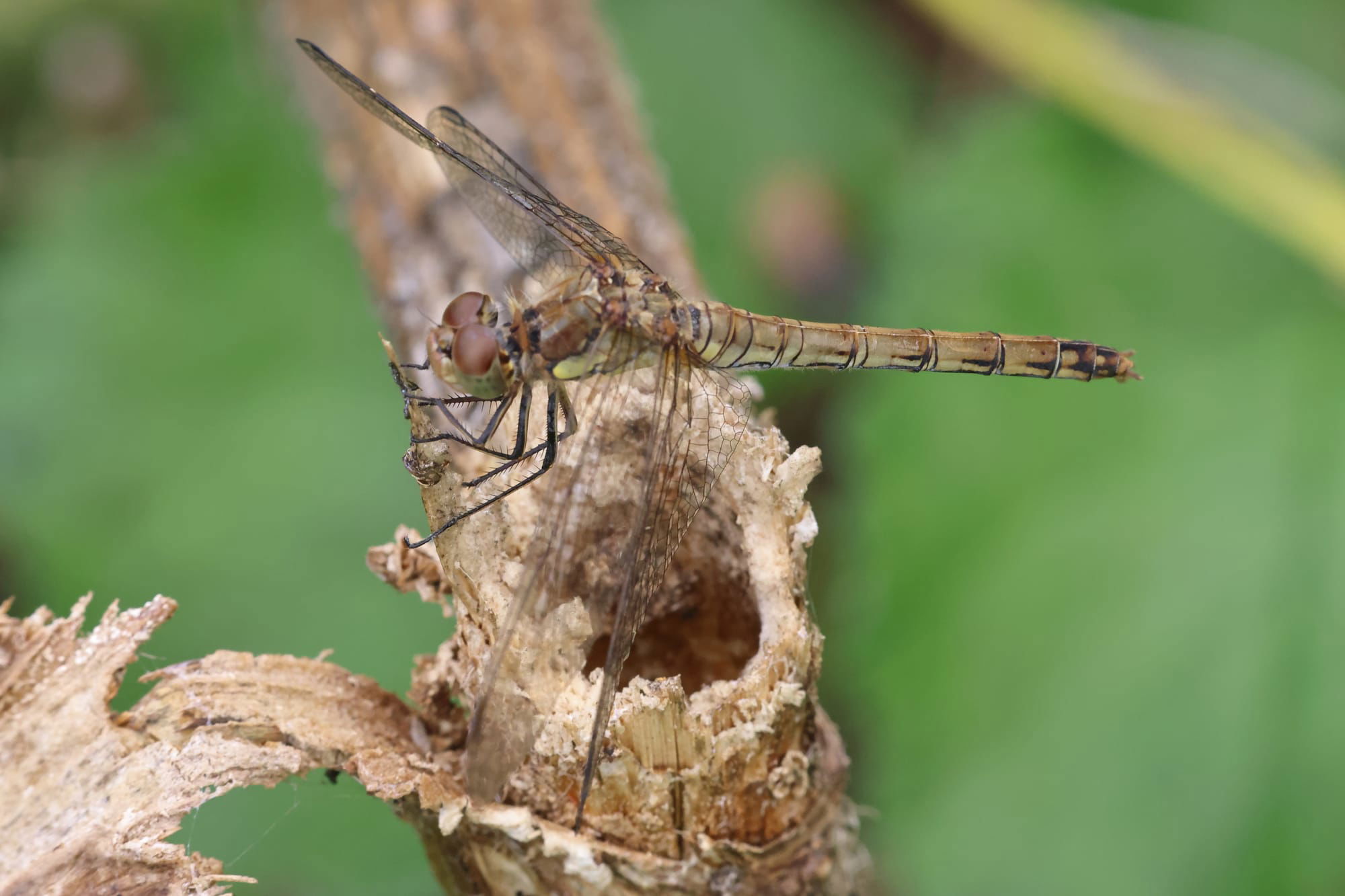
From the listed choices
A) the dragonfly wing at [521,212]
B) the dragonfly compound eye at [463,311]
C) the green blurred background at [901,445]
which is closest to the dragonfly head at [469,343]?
the dragonfly compound eye at [463,311]

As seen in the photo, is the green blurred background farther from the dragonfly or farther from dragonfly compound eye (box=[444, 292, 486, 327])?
dragonfly compound eye (box=[444, 292, 486, 327])

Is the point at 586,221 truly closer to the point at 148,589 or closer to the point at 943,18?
the point at 148,589

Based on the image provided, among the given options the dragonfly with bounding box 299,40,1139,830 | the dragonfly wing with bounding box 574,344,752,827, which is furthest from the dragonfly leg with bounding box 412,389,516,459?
the dragonfly wing with bounding box 574,344,752,827

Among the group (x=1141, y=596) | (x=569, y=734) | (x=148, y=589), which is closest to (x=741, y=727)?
(x=569, y=734)

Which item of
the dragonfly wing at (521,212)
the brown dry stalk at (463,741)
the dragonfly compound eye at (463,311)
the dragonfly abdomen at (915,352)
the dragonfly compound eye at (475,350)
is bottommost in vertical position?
the brown dry stalk at (463,741)

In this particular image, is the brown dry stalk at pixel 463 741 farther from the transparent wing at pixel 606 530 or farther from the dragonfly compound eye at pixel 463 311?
the dragonfly compound eye at pixel 463 311

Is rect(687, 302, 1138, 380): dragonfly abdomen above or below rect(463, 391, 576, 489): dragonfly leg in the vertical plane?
above

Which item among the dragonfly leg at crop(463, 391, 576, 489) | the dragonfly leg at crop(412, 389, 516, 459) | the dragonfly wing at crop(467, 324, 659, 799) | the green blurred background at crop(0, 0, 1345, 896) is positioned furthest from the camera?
the green blurred background at crop(0, 0, 1345, 896)
